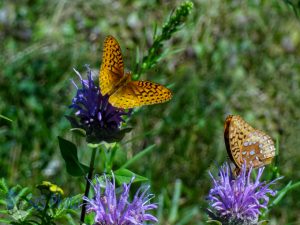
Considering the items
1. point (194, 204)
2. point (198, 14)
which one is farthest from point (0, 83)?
point (198, 14)

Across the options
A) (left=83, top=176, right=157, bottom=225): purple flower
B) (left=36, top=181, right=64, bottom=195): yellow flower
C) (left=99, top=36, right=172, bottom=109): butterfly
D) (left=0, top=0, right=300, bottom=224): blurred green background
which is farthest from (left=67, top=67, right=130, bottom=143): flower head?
(left=0, top=0, right=300, bottom=224): blurred green background

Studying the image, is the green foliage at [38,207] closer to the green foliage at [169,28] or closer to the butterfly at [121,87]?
the butterfly at [121,87]

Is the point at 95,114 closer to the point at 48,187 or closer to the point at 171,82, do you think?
the point at 48,187

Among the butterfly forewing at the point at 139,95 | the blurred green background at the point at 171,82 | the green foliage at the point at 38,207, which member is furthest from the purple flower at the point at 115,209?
the blurred green background at the point at 171,82

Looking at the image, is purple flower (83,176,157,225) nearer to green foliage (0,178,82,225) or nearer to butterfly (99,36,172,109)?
green foliage (0,178,82,225)

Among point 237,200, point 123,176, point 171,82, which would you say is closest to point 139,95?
point 123,176
